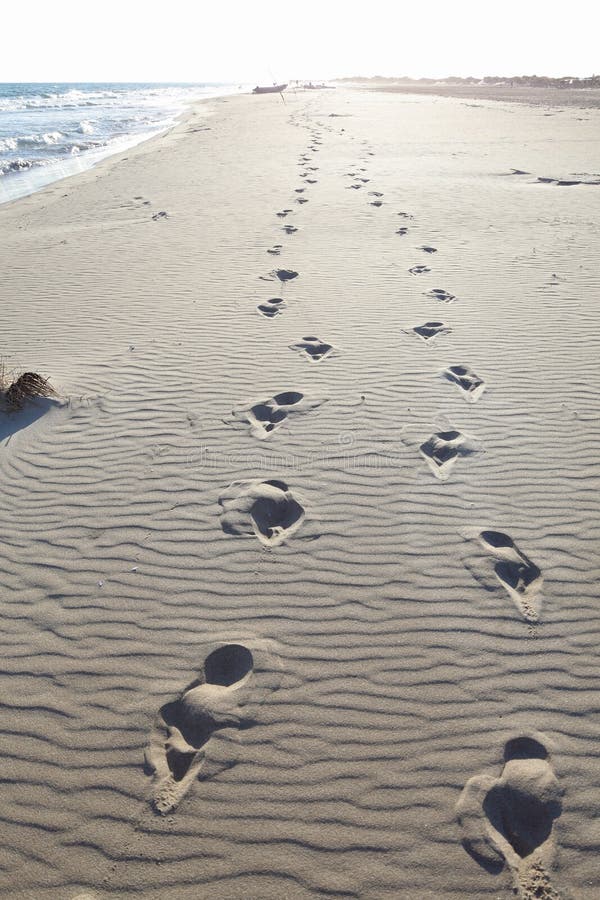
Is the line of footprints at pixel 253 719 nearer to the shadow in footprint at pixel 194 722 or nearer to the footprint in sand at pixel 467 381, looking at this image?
the shadow in footprint at pixel 194 722

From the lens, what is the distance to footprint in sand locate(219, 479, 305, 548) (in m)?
3.43

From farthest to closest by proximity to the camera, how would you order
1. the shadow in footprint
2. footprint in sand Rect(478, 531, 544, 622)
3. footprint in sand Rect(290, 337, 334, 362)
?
footprint in sand Rect(290, 337, 334, 362), footprint in sand Rect(478, 531, 544, 622), the shadow in footprint

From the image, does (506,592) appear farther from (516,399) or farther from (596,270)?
(596,270)

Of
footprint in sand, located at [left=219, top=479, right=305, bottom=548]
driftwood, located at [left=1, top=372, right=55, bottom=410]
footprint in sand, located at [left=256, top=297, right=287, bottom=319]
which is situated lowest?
footprint in sand, located at [left=219, top=479, right=305, bottom=548]

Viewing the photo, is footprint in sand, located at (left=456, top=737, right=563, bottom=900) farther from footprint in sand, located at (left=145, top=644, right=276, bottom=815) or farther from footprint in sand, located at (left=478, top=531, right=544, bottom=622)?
footprint in sand, located at (left=145, top=644, right=276, bottom=815)

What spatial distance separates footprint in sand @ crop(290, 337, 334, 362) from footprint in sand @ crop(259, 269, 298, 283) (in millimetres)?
2097

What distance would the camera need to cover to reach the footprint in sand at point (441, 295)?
22.0 feet

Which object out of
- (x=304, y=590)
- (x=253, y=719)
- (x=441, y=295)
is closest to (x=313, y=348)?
(x=441, y=295)

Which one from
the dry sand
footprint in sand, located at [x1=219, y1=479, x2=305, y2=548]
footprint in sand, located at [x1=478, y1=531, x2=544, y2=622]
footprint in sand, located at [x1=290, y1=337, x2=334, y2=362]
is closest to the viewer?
the dry sand

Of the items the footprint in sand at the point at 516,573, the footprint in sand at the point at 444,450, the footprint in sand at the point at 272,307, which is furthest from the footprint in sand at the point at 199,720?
the footprint in sand at the point at 272,307

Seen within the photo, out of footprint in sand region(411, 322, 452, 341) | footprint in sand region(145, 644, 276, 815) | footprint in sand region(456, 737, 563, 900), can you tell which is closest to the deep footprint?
footprint in sand region(411, 322, 452, 341)

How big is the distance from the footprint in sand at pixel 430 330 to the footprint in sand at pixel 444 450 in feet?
6.25

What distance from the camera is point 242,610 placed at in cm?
292

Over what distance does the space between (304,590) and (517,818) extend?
142 cm
